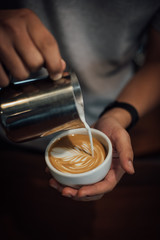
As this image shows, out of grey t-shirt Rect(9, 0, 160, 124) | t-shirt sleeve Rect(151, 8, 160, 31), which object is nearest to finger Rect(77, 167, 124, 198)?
grey t-shirt Rect(9, 0, 160, 124)

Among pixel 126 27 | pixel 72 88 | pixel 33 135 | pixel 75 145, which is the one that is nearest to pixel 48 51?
pixel 72 88

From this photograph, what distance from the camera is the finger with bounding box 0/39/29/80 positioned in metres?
0.64

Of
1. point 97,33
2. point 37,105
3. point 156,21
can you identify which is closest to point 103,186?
point 37,105

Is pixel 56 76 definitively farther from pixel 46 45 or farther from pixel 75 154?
pixel 75 154

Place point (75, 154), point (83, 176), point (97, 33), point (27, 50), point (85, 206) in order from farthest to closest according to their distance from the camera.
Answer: point (85, 206), point (97, 33), point (75, 154), point (83, 176), point (27, 50)

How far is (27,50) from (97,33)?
68 cm

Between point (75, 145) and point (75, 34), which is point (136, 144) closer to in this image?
point (75, 145)

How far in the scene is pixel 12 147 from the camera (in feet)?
5.02

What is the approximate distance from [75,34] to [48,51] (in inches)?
22.9

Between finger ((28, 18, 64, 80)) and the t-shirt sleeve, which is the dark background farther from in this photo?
finger ((28, 18, 64, 80))

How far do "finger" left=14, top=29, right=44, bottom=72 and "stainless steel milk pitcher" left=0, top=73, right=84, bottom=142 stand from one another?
11cm

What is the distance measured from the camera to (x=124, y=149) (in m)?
0.89

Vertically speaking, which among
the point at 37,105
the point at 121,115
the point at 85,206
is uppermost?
the point at 37,105

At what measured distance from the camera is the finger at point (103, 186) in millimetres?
818
